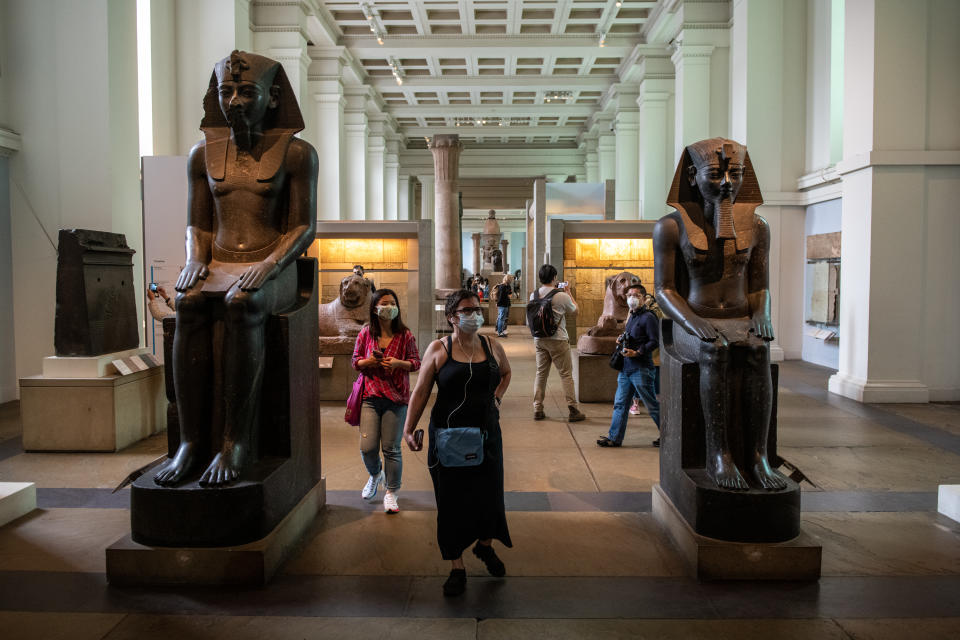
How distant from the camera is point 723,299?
410cm

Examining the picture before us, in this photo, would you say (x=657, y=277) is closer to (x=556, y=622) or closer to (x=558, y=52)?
(x=556, y=622)

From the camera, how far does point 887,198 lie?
8.60m

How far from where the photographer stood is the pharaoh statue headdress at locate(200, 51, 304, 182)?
4.02 metres

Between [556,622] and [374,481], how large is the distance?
6.64 ft

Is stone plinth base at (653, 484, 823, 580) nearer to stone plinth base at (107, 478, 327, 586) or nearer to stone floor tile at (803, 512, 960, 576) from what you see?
stone floor tile at (803, 512, 960, 576)

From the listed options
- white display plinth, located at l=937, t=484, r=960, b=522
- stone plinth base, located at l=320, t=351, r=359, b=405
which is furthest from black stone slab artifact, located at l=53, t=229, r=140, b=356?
white display plinth, located at l=937, t=484, r=960, b=522

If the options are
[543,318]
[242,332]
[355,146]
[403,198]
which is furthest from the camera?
[403,198]

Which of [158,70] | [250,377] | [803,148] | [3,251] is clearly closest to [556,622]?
[250,377]

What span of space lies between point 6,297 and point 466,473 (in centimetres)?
847

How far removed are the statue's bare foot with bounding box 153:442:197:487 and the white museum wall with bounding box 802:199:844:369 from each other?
412 inches

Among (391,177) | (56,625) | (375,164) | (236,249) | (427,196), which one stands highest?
(391,177)

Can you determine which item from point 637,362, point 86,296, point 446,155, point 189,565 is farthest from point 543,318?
point 446,155

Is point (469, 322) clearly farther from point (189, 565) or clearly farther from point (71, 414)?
point (71, 414)

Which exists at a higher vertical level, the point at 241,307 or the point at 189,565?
the point at 241,307
